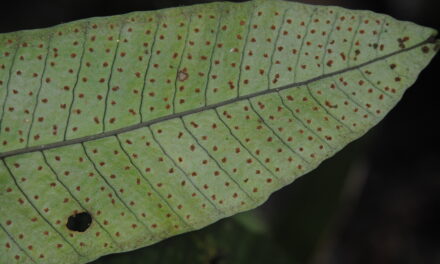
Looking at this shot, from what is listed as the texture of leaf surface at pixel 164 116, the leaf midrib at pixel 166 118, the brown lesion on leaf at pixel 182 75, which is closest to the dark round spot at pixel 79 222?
the texture of leaf surface at pixel 164 116

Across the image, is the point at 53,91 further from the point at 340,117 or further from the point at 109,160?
the point at 340,117

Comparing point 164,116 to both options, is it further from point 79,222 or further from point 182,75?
point 79,222

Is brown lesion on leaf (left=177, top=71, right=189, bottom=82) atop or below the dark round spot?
atop

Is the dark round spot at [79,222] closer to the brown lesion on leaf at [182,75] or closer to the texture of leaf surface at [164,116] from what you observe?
the texture of leaf surface at [164,116]

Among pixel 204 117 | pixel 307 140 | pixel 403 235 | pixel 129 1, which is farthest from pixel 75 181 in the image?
pixel 403 235

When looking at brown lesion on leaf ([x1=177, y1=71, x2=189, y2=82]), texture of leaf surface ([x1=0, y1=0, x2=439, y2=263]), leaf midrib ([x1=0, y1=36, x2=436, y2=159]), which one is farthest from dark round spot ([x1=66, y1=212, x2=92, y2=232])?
brown lesion on leaf ([x1=177, y1=71, x2=189, y2=82])

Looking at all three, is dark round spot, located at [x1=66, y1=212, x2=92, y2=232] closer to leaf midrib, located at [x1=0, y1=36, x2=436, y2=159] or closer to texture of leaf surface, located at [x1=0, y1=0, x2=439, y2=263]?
texture of leaf surface, located at [x1=0, y1=0, x2=439, y2=263]

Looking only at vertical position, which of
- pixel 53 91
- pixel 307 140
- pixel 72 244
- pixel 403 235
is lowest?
pixel 403 235
